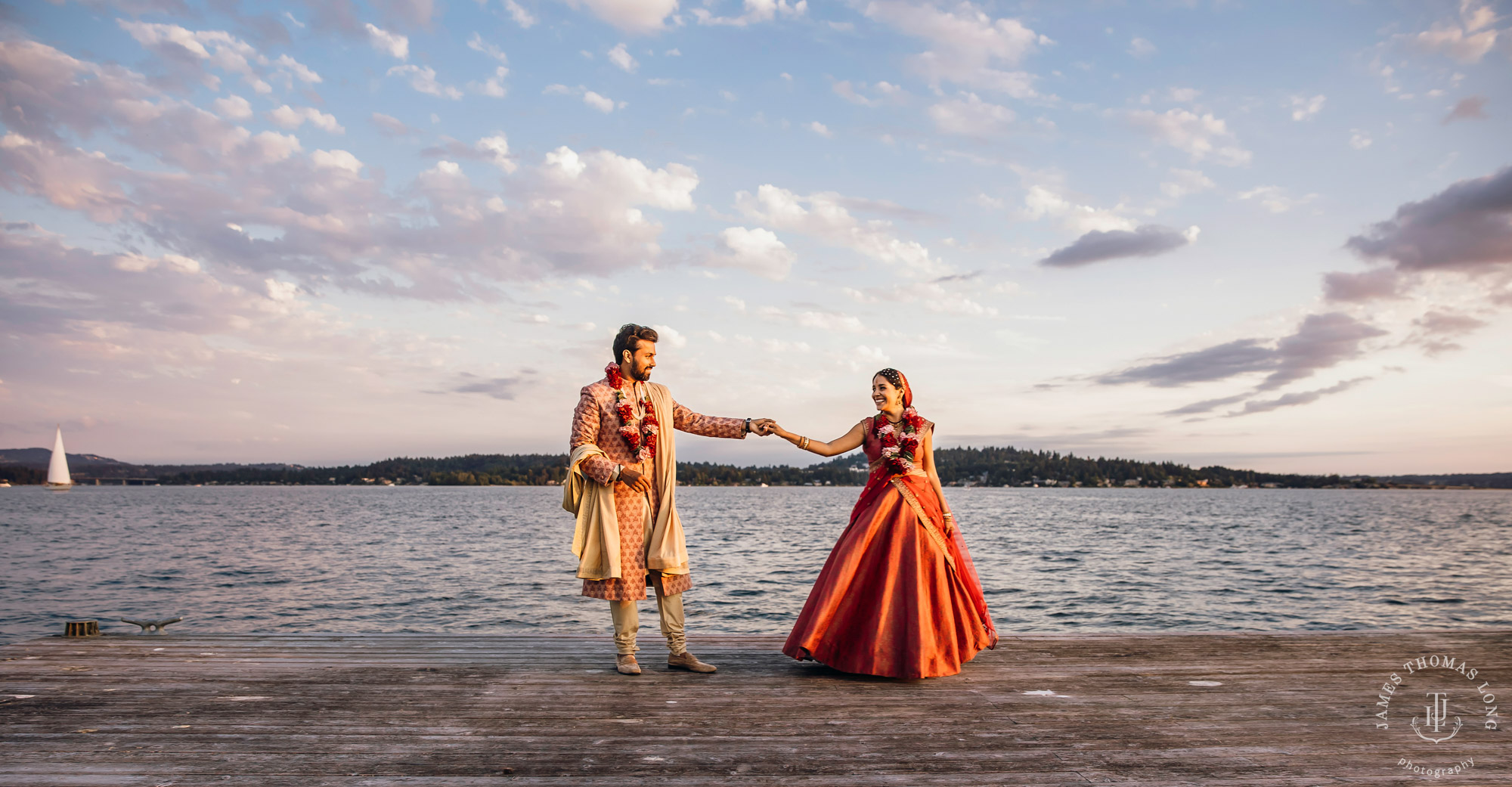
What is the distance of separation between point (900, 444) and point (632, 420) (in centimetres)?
184

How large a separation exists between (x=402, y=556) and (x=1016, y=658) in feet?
100

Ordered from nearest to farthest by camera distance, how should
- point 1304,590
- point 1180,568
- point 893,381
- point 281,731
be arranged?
point 281,731, point 893,381, point 1304,590, point 1180,568

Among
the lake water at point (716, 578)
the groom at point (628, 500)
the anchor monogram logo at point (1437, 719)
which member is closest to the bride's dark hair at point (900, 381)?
the groom at point (628, 500)

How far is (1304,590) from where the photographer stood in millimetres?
22781

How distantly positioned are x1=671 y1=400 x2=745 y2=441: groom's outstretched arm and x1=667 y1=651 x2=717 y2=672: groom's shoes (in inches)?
60.0

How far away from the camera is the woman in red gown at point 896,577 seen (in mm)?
5234

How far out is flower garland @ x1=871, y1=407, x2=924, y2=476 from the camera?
5.61m

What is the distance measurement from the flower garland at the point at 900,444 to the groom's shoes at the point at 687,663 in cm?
182

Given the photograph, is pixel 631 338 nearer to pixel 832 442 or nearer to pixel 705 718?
pixel 832 442

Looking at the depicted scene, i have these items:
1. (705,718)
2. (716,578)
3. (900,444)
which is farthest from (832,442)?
(716,578)

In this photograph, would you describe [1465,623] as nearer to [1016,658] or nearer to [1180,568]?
[1180,568]

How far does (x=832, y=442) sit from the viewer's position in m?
5.85

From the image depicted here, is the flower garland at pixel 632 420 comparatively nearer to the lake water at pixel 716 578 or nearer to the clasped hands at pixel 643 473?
the clasped hands at pixel 643 473

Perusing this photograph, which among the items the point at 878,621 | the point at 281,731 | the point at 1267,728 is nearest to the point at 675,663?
the point at 878,621
